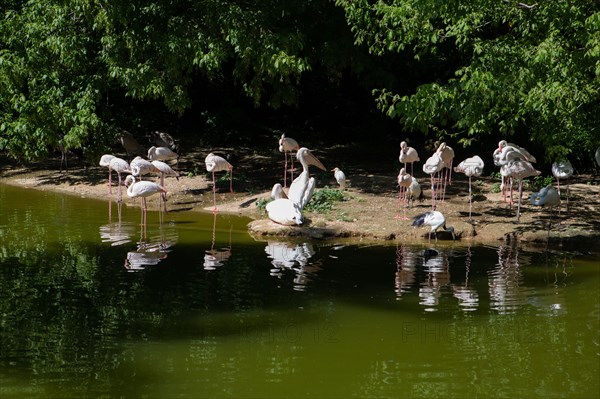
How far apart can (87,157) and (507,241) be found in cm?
888

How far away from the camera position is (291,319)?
8.72 meters

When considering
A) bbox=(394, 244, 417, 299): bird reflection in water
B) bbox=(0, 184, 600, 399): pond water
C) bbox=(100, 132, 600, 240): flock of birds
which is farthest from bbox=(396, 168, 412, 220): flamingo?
bbox=(394, 244, 417, 299): bird reflection in water

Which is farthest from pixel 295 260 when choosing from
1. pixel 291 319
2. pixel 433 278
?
pixel 291 319

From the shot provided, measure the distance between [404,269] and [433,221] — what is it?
6.09 feet

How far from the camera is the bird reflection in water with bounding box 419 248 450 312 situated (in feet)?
30.9

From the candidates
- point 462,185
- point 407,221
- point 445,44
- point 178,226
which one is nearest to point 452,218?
point 407,221

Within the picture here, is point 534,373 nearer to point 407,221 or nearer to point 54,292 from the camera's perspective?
point 54,292

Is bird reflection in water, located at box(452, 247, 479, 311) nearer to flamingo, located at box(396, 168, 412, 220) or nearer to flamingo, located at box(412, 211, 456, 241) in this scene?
flamingo, located at box(412, 211, 456, 241)

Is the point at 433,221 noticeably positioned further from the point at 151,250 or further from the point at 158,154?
the point at 158,154

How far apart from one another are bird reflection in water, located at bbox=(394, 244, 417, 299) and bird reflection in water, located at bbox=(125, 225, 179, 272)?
301 cm

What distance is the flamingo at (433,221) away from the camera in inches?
492

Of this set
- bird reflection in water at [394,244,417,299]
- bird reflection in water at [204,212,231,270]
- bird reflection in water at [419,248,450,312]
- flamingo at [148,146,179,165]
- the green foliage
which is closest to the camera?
bird reflection in water at [419,248,450,312]

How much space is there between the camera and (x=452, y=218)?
13633mm

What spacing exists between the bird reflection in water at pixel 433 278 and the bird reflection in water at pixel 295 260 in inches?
51.6
